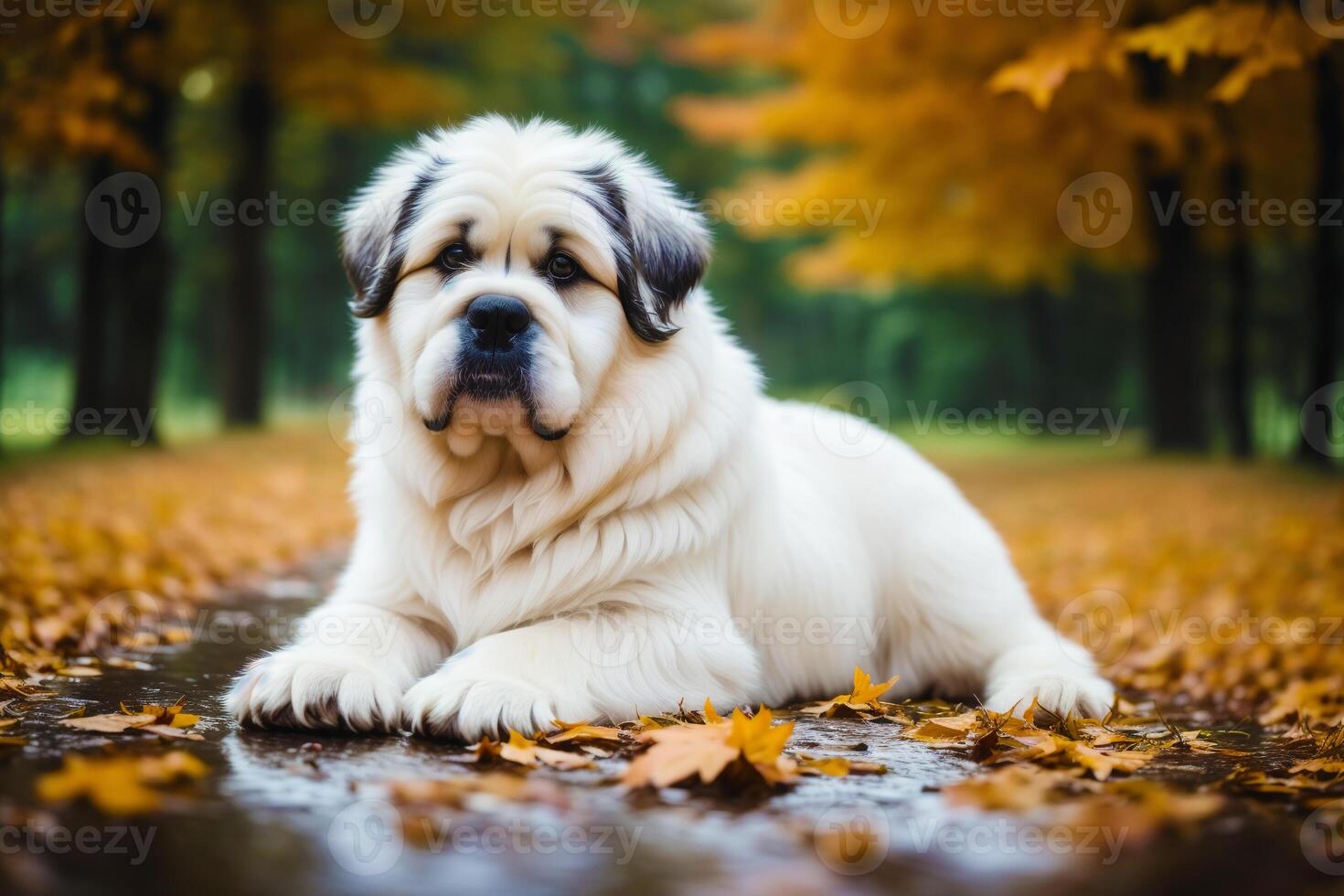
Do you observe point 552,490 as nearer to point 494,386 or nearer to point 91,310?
point 494,386

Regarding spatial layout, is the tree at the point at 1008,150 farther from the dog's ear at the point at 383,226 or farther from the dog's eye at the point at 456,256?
the dog's eye at the point at 456,256

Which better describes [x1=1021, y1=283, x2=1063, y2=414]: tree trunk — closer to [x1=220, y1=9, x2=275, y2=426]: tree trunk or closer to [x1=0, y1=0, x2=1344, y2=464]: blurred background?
[x1=0, y1=0, x2=1344, y2=464]: blurred background

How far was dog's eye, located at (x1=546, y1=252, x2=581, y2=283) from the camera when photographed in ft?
12.0

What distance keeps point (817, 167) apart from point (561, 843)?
54.2ft

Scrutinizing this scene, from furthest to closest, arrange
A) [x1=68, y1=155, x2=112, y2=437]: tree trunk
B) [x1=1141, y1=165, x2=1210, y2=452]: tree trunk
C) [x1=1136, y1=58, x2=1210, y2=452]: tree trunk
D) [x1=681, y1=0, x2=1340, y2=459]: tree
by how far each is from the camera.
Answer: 1. [x1=1141, y1=165, x2=1210, y2=452]: tree trunk
2. [x1=1136, y1=58, x2=1210, y2=452]: tree trunk
3. [x1=68, y1=155, x2=112, y2=437]: tree trunk
4. [x1=681, y1=0, x2=1340, y2=459]: tree

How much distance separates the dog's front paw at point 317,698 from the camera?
121 inches

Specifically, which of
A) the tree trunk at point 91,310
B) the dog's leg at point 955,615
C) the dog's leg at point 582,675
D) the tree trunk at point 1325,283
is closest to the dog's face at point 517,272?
the dog's leg at point 582,675

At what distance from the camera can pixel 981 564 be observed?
454cm

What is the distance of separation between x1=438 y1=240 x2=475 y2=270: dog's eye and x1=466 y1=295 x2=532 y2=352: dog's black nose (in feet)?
0.91

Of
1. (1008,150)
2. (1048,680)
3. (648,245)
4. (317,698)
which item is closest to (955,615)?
(1048,680)

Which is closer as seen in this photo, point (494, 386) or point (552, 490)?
point (494, 386)

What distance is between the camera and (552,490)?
366 cm

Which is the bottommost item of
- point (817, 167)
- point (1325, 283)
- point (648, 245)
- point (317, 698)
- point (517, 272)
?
point (317, 698)

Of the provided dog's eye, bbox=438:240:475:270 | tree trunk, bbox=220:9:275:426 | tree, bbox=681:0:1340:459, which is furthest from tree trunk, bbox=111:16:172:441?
dog's eye, bbox=438:240:475:270
